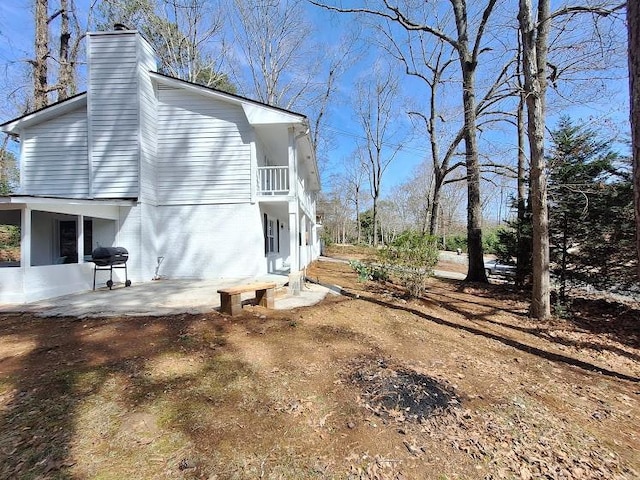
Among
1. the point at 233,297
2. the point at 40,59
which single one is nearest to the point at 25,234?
the point at 233,297

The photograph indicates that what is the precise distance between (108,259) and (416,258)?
8023 millimetres

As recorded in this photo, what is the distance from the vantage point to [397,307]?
6.86m

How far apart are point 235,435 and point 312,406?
78 centimetres

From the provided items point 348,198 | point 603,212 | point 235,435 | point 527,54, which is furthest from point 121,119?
point 348,198

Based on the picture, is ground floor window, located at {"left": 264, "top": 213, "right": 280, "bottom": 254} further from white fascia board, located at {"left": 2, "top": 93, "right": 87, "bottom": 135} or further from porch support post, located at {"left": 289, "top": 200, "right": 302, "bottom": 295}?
white fascia board, located at {"left": 2, "top": 93, "right": 87, "bottom": 135}

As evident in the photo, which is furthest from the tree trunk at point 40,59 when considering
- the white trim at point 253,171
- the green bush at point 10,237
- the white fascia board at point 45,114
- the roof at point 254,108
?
the green bush at point 10,237

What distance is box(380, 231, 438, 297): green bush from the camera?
8039mm

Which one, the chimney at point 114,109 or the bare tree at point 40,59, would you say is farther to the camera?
the bare tree at point 40,59

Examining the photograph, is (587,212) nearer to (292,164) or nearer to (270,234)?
(292,164)

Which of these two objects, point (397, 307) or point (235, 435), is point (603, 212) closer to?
point (397, 307)

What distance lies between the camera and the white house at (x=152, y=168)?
9.23m

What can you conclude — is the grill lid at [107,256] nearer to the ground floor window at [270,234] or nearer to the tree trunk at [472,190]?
the ground floor window at [270,234]

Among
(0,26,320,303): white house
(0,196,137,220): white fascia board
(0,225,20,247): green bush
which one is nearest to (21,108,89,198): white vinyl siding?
(0,26,320,303): white house

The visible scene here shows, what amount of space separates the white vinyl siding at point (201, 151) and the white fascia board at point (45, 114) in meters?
2.31
